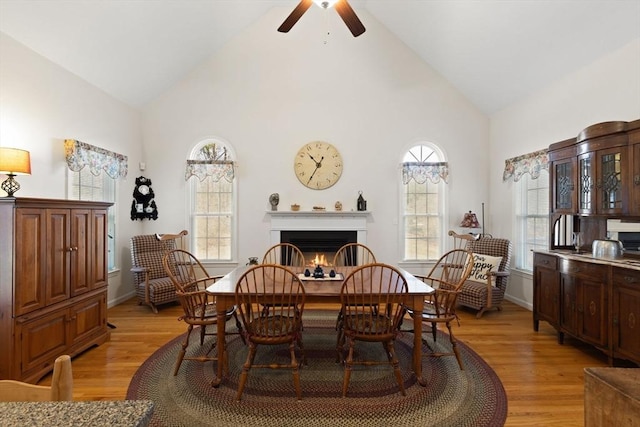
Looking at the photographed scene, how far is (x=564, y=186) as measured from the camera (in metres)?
3.41

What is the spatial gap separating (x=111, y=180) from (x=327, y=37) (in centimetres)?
401

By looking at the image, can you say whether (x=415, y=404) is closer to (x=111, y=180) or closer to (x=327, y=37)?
(x=111, y=180)

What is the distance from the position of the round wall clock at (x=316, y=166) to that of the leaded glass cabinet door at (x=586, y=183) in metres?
3.04

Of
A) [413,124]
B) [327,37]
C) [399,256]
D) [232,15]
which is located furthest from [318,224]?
[232,15]

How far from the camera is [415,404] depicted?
85.6 inches

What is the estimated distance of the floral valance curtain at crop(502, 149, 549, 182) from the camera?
13.4 ft

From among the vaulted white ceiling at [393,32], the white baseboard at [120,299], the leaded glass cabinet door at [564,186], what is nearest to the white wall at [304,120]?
the vaulted white ceiling at [393,32]

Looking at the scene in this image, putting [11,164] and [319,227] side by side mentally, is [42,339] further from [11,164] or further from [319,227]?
[319,227]

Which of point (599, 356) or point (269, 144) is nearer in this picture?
point (599, 356)

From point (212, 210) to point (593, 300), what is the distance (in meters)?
4.97

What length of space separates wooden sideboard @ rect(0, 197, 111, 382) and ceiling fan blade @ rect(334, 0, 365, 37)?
2.93 m

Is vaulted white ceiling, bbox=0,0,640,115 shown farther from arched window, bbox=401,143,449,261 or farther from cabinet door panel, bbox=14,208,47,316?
cabinet door panel, bbox=14,208,47,316

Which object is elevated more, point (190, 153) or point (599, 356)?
point (190, 153)

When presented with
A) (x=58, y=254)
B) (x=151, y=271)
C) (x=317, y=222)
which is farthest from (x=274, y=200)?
(x=58, y=254)
